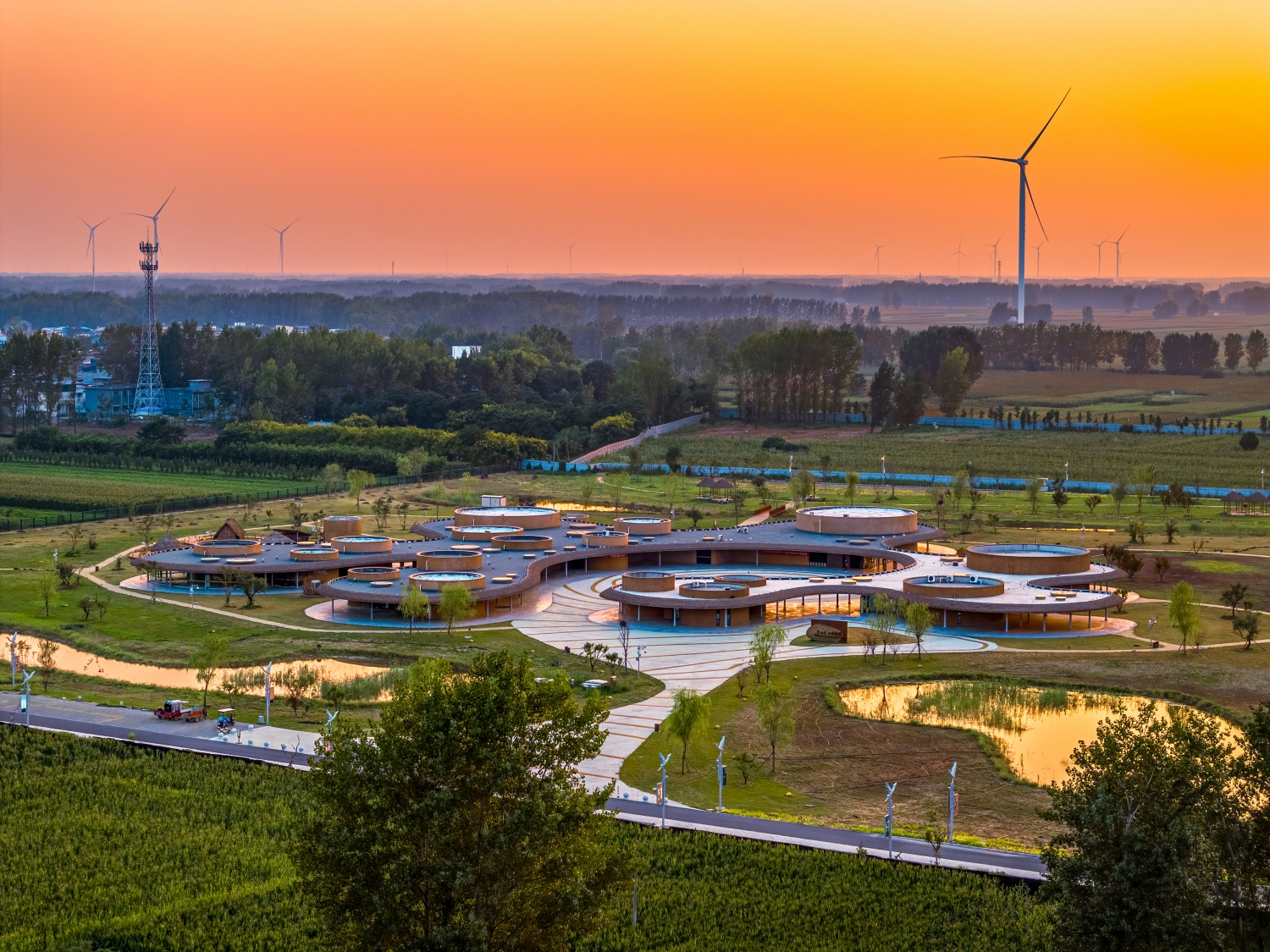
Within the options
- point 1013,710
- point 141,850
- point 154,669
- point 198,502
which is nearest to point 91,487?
point 198,502

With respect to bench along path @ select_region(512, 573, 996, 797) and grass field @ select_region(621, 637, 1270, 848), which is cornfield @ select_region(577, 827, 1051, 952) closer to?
grass field @ select_region(621, 637, 1270, 848)

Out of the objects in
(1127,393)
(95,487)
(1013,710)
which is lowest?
(1013,710)

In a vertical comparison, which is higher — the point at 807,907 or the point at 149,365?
the point at 149,365

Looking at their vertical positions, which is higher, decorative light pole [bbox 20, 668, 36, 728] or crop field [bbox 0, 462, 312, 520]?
crop field [bbox 0, 462, 312, 520]

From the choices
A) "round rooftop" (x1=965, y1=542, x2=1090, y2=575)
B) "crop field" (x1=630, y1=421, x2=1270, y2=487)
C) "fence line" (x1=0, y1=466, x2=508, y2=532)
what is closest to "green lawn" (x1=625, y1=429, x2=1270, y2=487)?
"crop field" (x1=630, y1=421, x2=1270, y2=487)

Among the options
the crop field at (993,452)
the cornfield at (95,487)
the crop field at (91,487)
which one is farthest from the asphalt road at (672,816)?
the crop field at (993,452)

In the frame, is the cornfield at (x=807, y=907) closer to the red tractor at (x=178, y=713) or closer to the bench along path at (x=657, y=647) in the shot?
the bench along path at (x=657, y=647)

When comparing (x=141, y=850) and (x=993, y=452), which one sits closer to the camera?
(x=141, y=850)

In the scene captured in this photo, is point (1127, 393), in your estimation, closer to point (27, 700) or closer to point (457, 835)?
point (27, 700)
